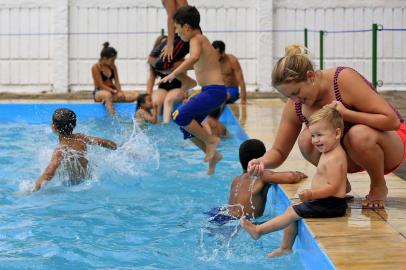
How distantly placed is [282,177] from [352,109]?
3.47 feet

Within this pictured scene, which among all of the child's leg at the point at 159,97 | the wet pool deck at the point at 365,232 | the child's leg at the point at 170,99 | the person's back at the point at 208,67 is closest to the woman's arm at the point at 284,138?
the wet pool deck at the point at 365,232

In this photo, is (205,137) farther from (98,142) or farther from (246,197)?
(246,197)

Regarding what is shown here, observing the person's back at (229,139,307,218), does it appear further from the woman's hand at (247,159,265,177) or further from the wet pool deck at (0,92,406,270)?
the woman's hand at (247,159,265,177)

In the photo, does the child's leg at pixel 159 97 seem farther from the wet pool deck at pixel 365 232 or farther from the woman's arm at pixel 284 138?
the woman's arm at pixel 284 138

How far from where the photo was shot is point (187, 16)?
7.43 meters

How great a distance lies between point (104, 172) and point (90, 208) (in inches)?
46.2

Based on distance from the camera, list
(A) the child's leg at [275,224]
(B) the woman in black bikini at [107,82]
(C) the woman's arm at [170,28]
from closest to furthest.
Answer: (A) the child's leg at [275,224] < (C) the woman's arm at [170,28] < (B) the woman in black bikini at [107,82]

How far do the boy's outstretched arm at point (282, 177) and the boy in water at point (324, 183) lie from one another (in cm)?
79

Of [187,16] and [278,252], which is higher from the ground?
[187,16]

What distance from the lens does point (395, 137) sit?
4.87 metres

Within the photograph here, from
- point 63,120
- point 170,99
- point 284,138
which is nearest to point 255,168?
point 284,138

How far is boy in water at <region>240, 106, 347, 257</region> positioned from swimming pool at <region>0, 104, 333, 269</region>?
115mm

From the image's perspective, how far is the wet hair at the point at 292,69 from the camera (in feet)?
14.6

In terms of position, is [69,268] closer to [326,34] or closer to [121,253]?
[121,253]
